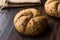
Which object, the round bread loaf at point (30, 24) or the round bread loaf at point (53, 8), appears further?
the round bread loaf at point (53, 8)

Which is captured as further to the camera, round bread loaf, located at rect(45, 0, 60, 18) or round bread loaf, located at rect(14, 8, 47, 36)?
round bread loaf, located at rect(45, 0, 60, 18)

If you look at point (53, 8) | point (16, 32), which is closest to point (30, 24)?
point (16, 32)

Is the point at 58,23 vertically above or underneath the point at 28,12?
underneath

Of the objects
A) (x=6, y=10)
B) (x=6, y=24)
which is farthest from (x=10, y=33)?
(x=6, y=10)

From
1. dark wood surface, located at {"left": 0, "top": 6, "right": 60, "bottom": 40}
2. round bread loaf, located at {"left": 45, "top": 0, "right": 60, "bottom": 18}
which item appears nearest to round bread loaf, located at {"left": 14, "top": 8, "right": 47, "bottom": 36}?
dark wood surface, located at {"left": 0, "top": 6, "right": 60, "bottom": 40}

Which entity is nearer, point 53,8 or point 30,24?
point 30,24

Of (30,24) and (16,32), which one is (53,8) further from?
(16,32)

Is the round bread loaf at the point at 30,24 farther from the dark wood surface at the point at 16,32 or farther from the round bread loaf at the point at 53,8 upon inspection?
the round bread loaf at the point at 53,8

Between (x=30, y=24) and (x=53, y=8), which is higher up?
(x=53, y=8)

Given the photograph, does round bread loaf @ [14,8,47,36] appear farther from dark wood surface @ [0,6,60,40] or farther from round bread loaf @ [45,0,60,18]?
round bread loaf @ [45,0,60,18]

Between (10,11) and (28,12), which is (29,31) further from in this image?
(10,11)

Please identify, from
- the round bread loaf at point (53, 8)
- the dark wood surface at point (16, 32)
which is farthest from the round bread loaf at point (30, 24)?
the round bread loaf at point (53, 8)
